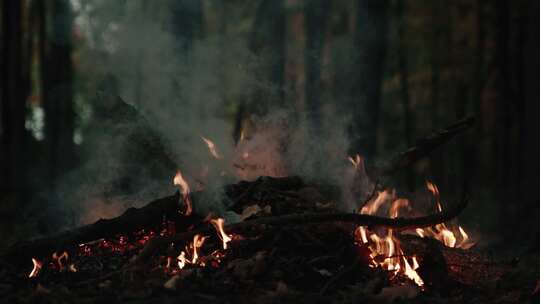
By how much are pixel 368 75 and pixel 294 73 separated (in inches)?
274

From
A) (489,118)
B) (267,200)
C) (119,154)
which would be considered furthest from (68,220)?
(489,118)

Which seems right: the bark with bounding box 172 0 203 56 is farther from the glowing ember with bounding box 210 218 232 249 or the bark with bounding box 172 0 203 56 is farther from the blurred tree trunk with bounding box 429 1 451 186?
the blurred tree trunk with bounding box 429 1 451 186

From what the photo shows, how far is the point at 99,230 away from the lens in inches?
241

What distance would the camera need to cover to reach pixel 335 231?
6.16 m

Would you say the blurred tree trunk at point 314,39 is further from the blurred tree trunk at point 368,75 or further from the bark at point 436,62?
the bark at point 436,62

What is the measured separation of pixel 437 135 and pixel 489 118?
19.8 metres

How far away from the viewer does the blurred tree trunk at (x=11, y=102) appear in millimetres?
11984

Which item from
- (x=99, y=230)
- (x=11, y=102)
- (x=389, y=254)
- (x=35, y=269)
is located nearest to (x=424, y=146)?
(x=389, y=254)

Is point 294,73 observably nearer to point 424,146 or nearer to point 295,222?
point 424,146

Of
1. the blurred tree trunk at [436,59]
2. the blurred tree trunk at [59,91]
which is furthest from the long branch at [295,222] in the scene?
the blurred tree trunk at [436,59]

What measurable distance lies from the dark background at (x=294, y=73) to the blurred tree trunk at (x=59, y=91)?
2.2 inches

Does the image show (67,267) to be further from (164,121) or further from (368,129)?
(368,129)

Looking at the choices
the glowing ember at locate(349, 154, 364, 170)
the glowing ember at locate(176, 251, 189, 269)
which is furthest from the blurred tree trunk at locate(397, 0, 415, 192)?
the glowing ember at locate(176, 251, 189, 269)

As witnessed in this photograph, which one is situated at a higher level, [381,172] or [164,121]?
[164,121]
